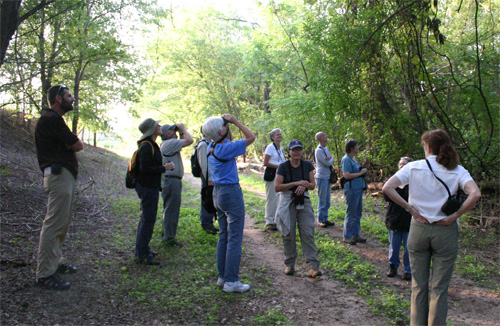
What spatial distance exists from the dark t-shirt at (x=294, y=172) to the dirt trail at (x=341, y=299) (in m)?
1.39

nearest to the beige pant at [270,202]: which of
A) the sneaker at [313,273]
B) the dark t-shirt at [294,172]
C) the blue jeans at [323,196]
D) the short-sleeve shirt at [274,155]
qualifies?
the short-sleeve shirt at [274,155]

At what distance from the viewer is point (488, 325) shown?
152 inches

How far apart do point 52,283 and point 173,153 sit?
2.61m

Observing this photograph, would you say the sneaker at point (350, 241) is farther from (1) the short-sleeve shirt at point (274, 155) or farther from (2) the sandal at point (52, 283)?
(2) the sandal at point (52, 283)

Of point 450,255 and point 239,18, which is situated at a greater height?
point 239,18

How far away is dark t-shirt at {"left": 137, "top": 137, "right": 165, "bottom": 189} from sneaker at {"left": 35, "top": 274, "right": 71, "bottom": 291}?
62.5 inches

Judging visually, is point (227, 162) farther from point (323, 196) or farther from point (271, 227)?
point (323, 196)

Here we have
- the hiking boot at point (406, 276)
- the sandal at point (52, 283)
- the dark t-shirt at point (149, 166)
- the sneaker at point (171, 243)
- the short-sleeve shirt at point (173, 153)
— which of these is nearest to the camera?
the sandal at point (52, 283)

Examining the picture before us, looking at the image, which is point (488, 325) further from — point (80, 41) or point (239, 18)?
point (239, 18)

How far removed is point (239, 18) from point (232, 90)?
4902 mm

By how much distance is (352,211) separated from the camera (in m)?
6.54

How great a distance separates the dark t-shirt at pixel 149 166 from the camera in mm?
4910

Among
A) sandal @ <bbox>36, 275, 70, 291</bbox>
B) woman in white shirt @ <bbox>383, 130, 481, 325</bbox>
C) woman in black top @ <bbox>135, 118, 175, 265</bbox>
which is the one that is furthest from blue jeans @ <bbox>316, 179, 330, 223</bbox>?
sandal @ <bbox>36, 275, 70, 291</bbox>

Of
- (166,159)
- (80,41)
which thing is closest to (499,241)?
(166,159)
